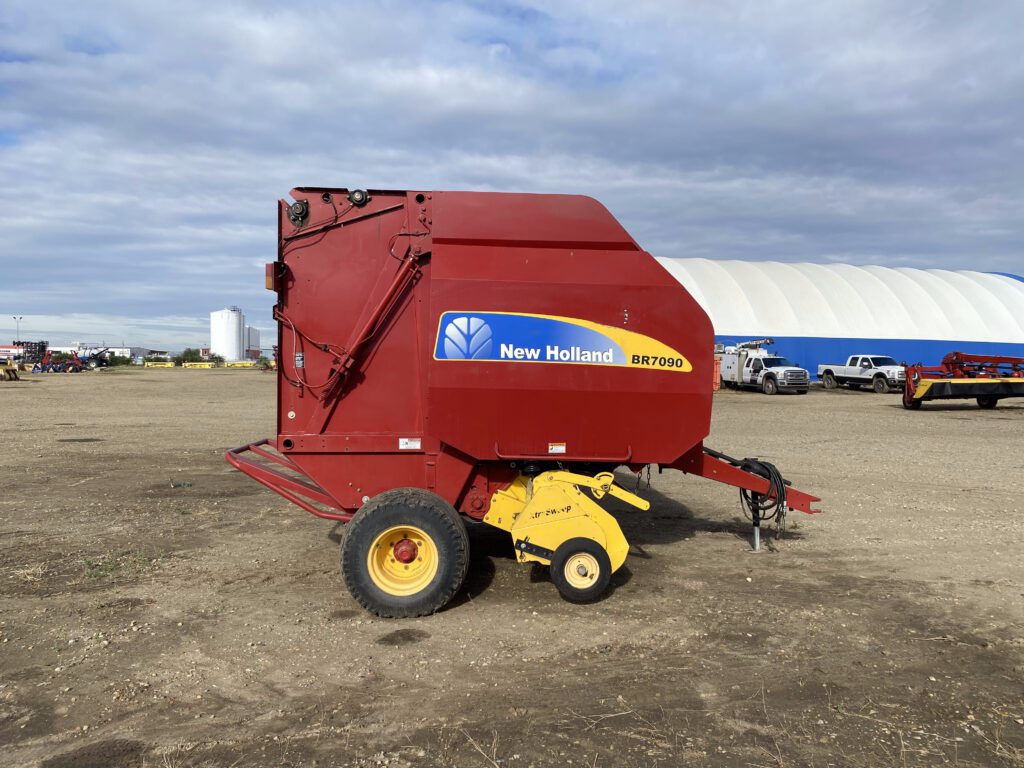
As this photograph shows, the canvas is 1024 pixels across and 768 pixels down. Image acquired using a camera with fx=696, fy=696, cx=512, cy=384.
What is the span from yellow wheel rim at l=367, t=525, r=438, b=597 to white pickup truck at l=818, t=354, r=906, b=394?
107ft

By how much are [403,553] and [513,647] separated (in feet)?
3.56

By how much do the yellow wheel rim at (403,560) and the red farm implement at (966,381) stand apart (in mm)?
23084

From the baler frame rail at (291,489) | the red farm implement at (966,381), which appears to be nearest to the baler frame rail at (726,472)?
the baler frame rail at (291,489)

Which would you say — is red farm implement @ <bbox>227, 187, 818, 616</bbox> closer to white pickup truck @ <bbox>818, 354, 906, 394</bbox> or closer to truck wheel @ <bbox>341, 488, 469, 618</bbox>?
truck wheel @ <bbox>341, 488, 469, 618</bbox>

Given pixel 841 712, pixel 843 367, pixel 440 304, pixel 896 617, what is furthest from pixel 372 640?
pixel 843 367

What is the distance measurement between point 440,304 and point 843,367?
3573 cm

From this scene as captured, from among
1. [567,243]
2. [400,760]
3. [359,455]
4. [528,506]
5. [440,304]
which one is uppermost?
[567,243]

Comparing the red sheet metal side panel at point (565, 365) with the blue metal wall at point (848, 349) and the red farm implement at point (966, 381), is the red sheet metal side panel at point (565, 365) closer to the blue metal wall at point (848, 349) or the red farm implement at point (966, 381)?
the red farm implement at point (966, 381)

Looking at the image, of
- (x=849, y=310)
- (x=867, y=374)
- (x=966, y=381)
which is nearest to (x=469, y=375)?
(x=966, y=381)

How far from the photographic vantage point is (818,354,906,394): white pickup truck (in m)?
33.3

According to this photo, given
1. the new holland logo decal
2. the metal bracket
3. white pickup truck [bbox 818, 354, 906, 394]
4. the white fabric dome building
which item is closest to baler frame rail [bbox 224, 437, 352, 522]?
the metal bracket

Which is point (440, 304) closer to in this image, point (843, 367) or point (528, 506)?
point (528, 506)

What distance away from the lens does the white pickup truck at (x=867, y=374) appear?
Answer: 1310 inches

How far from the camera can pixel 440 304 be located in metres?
5.05
